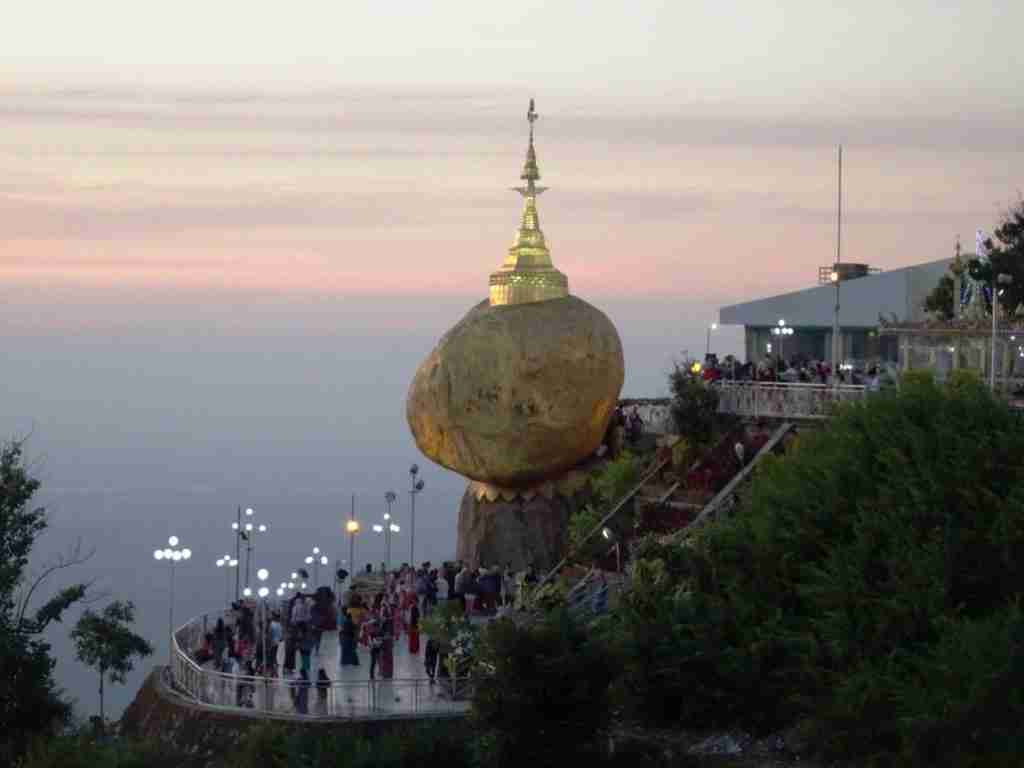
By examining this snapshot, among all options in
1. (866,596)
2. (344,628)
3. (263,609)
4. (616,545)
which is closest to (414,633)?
(344,628)

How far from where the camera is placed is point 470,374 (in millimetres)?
37438

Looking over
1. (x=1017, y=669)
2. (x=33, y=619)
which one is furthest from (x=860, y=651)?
(x=33, y=619)

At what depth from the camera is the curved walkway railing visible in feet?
91.1

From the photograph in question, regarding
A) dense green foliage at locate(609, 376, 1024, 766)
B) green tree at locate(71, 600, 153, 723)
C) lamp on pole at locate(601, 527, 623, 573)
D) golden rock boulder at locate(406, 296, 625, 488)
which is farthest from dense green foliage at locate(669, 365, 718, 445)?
green tree at locate(71, 600, 153, 723)

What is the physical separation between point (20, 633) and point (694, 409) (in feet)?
42.3

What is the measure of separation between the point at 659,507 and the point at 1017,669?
40.8ft

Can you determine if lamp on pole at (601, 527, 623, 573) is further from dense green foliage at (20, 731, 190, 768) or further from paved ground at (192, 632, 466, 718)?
dense green foliage at (20, 731, 190, 768)

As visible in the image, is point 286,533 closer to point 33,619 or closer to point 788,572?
point 33,619

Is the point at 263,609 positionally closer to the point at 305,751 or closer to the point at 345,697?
the point at 345,697

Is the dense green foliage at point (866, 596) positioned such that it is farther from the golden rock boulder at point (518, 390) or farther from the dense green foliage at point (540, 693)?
the golden rock boulder at point (518, 390)

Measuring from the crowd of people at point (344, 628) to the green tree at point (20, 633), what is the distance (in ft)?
8.40

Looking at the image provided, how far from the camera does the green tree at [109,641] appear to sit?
110ft

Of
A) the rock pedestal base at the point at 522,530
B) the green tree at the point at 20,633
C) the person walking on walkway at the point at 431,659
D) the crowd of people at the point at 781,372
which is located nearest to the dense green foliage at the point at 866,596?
the person walking on walkway at the point at 431,659

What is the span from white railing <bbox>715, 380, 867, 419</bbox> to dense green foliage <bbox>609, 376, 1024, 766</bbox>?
537 centimetres
